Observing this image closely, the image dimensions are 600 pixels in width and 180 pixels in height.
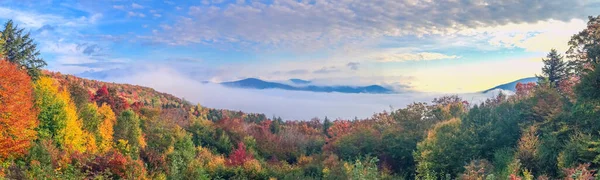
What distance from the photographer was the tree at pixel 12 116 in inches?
975

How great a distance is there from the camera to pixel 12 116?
1005 inches

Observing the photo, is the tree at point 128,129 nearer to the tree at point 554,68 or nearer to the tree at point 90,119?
the tree at point 90,119

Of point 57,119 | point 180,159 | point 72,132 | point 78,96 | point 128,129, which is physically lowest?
point 180,159

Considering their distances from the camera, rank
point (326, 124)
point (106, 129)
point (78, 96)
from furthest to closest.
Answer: point (326, 124) < point (78, 96) < point (106, 129)

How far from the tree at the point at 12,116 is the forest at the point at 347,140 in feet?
0.27

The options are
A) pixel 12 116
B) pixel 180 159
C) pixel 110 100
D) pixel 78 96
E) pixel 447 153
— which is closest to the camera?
pixel 180 159

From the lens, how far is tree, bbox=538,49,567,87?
44.5 meters

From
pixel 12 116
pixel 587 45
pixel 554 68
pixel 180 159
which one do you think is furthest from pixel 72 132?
pixel 554 68

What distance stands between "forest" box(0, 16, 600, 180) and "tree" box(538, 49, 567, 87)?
0.12 meters

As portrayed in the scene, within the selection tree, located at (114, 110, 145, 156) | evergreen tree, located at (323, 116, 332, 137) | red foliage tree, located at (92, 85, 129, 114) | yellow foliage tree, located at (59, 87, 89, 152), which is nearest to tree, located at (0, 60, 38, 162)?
yellow foliage tree, located at (59, 87, 89, 152)

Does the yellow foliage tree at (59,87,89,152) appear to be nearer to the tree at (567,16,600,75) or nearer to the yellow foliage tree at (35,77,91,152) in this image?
the yellow foliage tree at (35,77,91,152)

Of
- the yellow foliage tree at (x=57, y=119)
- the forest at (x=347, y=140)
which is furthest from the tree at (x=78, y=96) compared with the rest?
the yellow foliage tree at (x=57, y=119)

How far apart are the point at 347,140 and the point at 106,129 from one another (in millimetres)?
25184

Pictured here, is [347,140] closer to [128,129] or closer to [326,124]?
[128,129]
